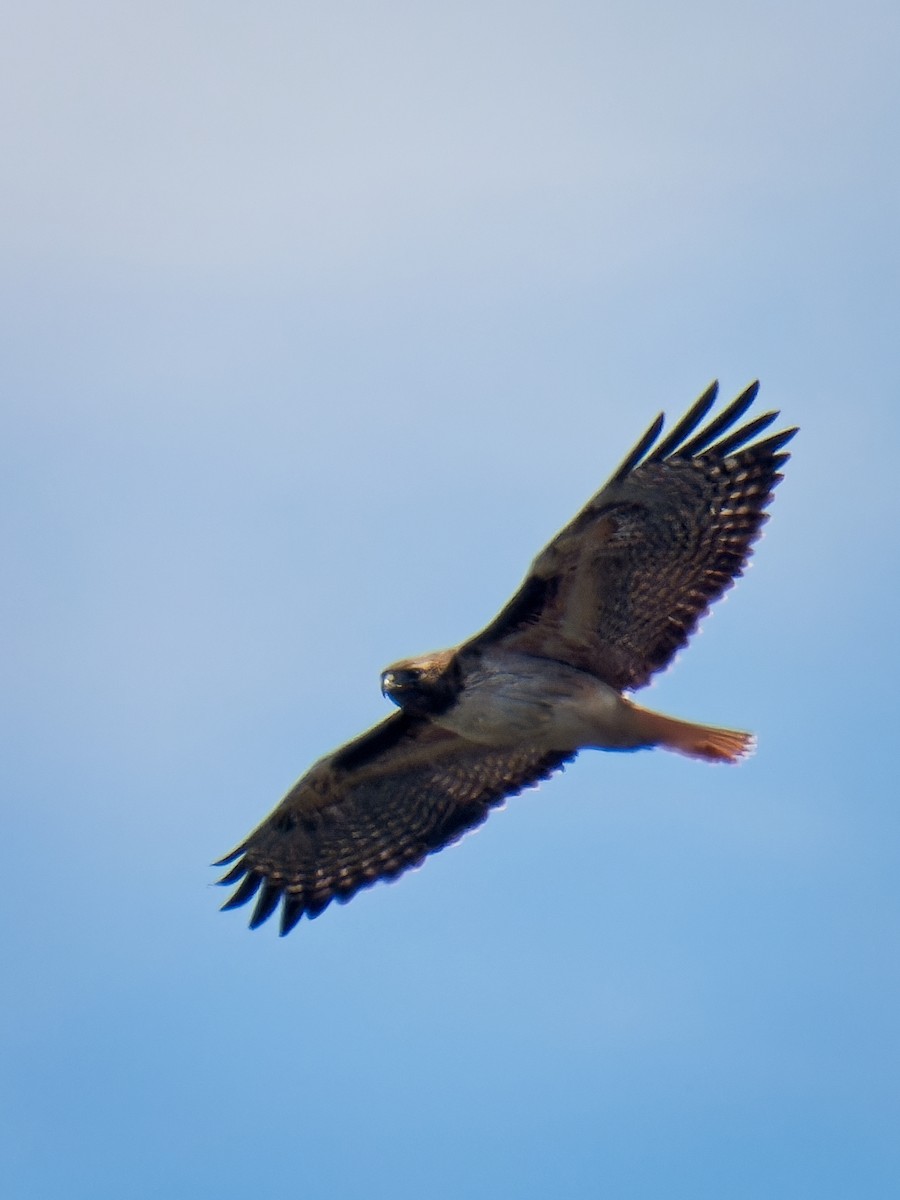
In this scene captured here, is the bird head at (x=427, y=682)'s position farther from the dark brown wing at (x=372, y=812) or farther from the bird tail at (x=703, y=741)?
the bird tail at (x=703, y=741)

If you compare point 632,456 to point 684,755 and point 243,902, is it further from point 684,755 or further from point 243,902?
point 243,902

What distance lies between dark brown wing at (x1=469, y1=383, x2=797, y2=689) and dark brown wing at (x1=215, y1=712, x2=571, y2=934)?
46.1 inches

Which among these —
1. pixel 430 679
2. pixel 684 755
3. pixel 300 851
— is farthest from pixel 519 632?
pixel 300 851

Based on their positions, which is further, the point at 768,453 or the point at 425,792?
the point at 425,792

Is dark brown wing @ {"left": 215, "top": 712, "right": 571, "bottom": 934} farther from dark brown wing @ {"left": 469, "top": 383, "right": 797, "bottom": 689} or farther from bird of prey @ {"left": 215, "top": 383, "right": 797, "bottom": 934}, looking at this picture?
dark brown wing @ {"left": 469, "top": 383, "right": 797, "bottom": 689}

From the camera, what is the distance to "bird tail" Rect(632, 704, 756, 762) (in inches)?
390

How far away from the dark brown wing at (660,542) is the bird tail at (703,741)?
0.34 meters

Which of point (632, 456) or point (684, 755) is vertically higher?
point (632, 456)

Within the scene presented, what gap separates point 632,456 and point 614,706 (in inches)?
59.8

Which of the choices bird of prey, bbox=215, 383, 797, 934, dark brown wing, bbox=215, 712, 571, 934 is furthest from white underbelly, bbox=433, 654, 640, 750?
dark brown wing, bbox=215, 712, 571, 934

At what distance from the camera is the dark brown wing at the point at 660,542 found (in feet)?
31.8

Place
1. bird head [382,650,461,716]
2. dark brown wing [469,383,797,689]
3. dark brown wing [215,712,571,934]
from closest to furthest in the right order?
dark brown wing [469,383,797,689], bird head [382,650,461,716], dark brown wing [215,712,571,934]

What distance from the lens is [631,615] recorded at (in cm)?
993

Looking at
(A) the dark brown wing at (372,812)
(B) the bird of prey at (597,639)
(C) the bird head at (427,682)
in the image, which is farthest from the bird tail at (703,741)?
(C) the bird head at (427,682)
